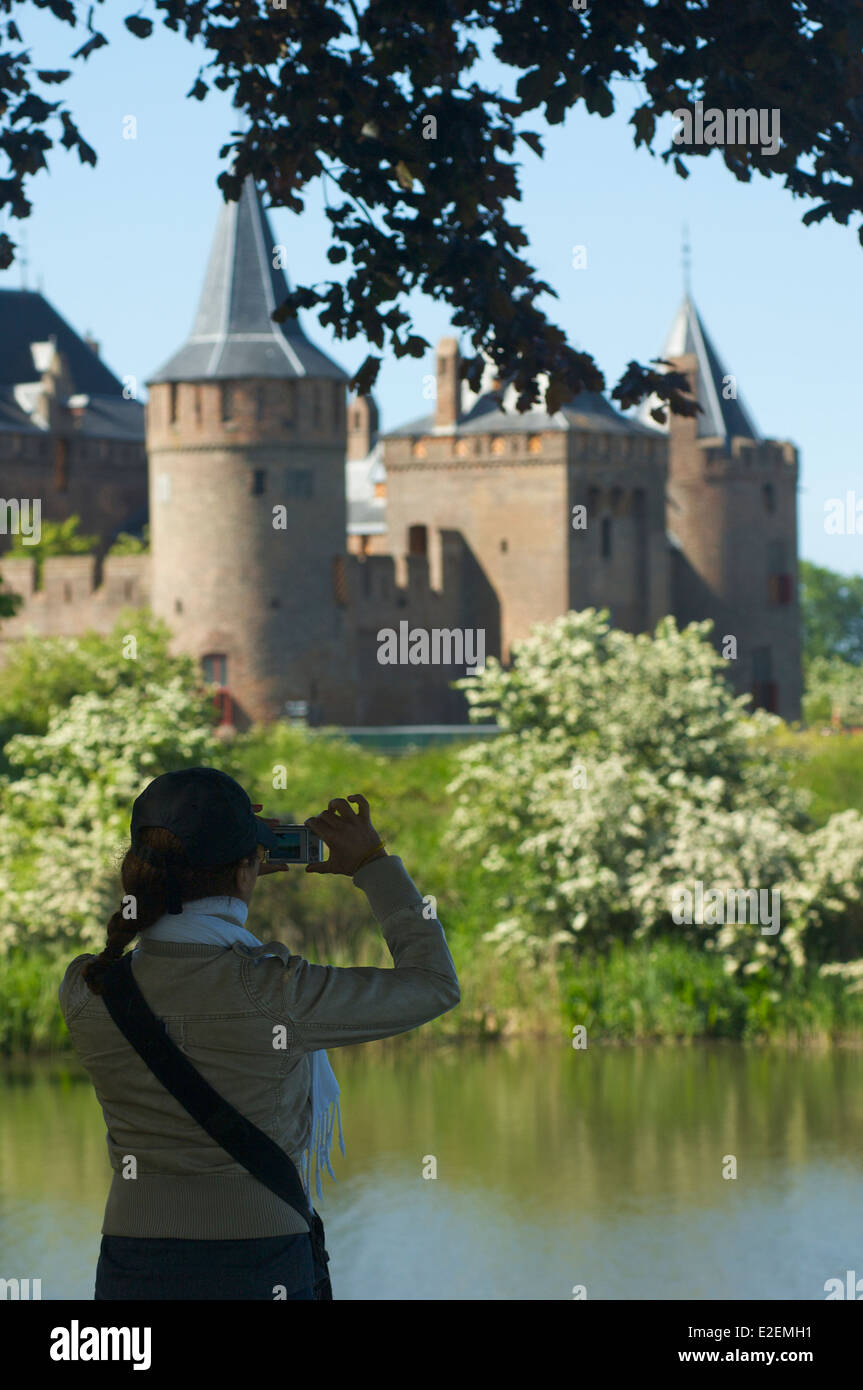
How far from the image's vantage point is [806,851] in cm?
2002

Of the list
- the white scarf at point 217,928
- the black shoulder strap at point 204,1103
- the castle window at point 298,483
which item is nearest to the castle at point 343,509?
the castle window at point 298,483

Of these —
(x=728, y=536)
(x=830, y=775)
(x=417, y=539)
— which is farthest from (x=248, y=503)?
(x=830, y=775)

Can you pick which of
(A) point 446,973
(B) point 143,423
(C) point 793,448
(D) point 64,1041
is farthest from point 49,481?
(A) point 446,973

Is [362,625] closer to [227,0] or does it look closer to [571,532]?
[571,532]

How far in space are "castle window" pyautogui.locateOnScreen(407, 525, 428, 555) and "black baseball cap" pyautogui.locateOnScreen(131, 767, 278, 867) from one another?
4801 centimetres

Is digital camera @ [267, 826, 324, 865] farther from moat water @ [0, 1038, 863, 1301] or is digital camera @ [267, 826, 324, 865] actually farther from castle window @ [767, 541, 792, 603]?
castle window @ [767, 541, 792, 603]

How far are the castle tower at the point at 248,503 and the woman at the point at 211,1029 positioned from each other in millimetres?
40335

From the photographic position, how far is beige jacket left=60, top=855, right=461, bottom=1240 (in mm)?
3051

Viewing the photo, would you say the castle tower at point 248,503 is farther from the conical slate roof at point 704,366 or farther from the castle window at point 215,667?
the conical slate roof at point 704,366

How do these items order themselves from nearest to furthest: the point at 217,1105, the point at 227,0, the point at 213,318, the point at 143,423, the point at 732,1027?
the point at 217,1105
the point at 227,0
the point at 732,1027
the point at 213,318
the point at 143,423

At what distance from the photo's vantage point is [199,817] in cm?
312

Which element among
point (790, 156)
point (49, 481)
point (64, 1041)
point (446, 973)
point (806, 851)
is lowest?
point (64, 1041)

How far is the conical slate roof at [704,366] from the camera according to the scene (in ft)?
172
